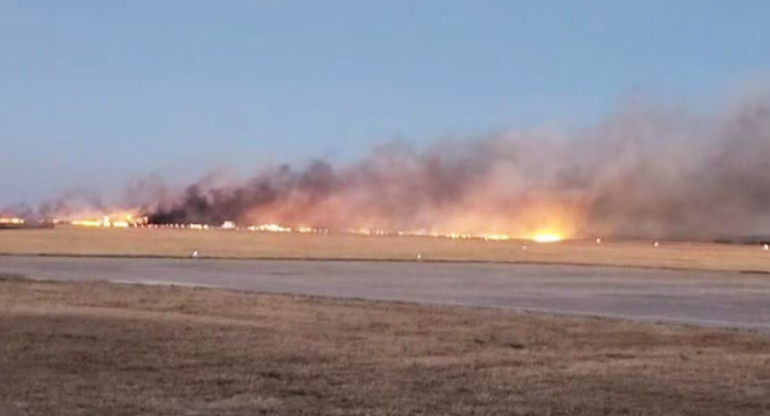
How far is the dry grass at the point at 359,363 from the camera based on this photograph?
15727mm

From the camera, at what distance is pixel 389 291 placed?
132 feet

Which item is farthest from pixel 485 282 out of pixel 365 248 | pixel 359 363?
pixel 365 248

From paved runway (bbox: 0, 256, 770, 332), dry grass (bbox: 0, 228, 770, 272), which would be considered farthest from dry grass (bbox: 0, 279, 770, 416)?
dry grass (bbox: 0, 228, 770, 272)

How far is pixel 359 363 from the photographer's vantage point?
1989 cm

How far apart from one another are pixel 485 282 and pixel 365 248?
1483 inches

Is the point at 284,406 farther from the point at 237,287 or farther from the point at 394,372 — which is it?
the point at 237,287

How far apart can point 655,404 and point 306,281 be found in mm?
30348

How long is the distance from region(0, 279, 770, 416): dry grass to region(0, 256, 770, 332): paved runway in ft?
18.8

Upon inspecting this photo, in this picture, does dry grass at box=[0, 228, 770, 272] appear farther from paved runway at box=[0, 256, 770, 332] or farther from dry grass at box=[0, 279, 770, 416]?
dry grass at box=[0, 279, 770, 416]

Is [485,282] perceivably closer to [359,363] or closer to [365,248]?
[359,363]

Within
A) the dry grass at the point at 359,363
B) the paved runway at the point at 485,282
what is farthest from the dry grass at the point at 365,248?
the dry grass at the point at 359,363

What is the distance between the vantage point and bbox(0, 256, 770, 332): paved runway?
1384 inches

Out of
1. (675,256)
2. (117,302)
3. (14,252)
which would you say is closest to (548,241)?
(675,256)

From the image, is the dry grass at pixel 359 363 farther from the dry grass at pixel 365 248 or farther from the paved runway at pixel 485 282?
the dry grass at pixel 365 248
